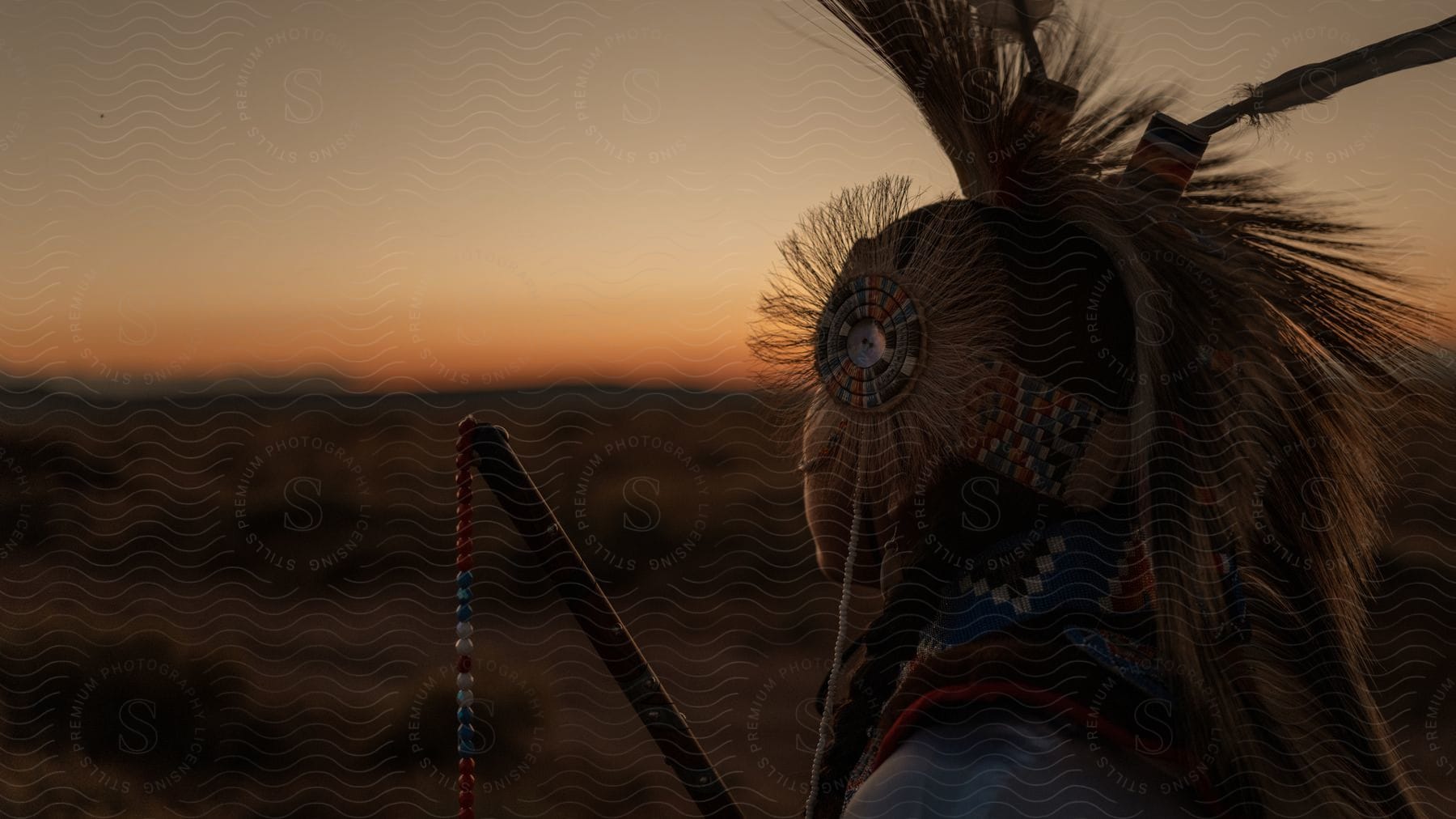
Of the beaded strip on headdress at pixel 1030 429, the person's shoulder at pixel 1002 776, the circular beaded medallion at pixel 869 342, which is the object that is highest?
the circular beaded medallion at pixel 869 342

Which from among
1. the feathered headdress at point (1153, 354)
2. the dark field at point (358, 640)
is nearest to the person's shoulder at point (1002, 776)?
the feathered headdress at point (1153, 354)

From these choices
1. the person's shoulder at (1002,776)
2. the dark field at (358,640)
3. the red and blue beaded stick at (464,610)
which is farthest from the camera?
the dark field at (358,640)

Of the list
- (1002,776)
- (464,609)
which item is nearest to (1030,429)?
(1002,776)

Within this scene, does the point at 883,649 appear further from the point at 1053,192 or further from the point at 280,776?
the point at 280,776

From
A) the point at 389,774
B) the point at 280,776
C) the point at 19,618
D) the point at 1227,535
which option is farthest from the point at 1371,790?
the point at 280,776

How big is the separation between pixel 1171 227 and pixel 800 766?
17.2 feet

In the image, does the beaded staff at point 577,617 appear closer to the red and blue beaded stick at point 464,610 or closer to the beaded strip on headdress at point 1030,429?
the red and blue beaded stick at point 464,610

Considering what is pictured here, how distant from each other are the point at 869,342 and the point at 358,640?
702cm

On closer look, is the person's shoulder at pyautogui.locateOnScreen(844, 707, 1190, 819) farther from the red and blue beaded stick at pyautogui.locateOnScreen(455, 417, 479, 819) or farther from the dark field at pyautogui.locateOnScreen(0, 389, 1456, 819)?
the dark field at pyautogui.locateOnScreen(0, 389, 1456, 819)

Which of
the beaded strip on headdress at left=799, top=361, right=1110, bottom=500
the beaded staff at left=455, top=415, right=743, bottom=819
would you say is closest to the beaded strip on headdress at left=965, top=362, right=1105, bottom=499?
the beaded strip on headdress at left=799, top=361, right=1110, bottom=500

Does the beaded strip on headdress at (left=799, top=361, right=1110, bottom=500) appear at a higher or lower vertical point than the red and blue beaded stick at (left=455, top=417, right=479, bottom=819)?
higher

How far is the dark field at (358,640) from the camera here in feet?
11.3

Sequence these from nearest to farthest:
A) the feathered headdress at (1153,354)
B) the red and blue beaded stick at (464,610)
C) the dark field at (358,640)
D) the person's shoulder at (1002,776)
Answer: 1. the person's shoulder at (1002,776)
2. the feathered headdress at (1153,354)
3. the red and blue beaded stick at (464,610)
4. the dark field at (358,640)

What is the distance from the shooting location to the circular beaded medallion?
1317 mm
